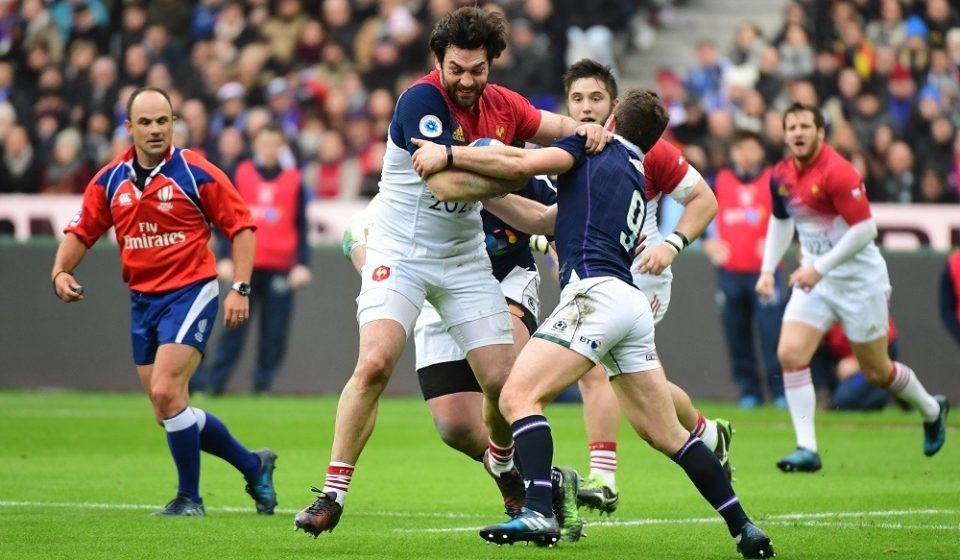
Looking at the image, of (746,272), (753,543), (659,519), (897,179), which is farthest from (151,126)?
(897,179)

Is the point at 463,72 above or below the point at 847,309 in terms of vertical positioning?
above

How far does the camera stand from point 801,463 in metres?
11.8

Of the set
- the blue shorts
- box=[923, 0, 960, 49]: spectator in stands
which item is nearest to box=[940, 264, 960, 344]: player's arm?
Answer: box=[923, 0, 960, 49]: spectator in stands

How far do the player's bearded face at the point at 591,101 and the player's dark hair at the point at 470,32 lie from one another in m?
1.57

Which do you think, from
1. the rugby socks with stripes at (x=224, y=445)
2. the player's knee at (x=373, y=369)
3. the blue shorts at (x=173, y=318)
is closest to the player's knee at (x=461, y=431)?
the player's knee at (x=373, y=369)

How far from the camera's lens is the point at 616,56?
78.5 feet

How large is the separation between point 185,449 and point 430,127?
2622 mm

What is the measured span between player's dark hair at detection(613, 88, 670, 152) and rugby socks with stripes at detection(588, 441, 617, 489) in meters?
2.31

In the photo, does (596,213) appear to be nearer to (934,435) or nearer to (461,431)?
(461,431)

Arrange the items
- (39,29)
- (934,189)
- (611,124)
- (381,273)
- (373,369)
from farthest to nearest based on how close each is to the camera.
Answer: (39,29)
(934,189)
(381,273)
(611,124)
(373,369)

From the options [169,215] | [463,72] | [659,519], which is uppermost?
[463,72]

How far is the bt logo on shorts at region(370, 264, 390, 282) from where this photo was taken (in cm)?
810

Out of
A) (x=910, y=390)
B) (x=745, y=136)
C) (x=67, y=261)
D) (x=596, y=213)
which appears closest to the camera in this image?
(x=596, y=213)

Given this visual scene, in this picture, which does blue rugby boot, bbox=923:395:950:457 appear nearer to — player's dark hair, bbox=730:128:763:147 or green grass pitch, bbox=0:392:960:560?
green grass pitch, bbox=0:392:960:560
